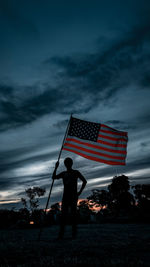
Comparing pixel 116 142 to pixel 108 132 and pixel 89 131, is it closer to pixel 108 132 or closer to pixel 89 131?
pixel 108 132

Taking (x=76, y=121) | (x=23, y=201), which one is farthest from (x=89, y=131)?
(x=23, y=201)

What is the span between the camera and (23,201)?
6003cm

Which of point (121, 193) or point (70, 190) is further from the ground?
point (121, 193)

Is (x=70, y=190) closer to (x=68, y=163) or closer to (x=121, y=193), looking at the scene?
(x=68, y=163)

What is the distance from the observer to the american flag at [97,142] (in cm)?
718

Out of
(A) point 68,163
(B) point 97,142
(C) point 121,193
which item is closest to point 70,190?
(A) point 68,163

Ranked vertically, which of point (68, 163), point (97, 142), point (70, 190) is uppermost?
point (97, 142)

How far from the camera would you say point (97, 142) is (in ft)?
24.5

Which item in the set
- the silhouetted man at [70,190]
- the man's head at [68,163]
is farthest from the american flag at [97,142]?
the silhouetted man at [70,190]

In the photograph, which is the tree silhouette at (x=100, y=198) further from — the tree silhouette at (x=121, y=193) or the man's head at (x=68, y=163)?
the man's head at (x=68, y=163)

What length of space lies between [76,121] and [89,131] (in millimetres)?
603

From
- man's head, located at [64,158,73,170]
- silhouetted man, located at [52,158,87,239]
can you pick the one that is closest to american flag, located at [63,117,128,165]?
man's head, located at [64,158,73,170]

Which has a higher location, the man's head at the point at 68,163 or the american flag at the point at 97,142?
the american flag at the point at 97,142

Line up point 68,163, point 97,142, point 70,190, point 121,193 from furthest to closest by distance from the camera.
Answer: point 121,193, point 97,142, point 68,163, point 70,190
